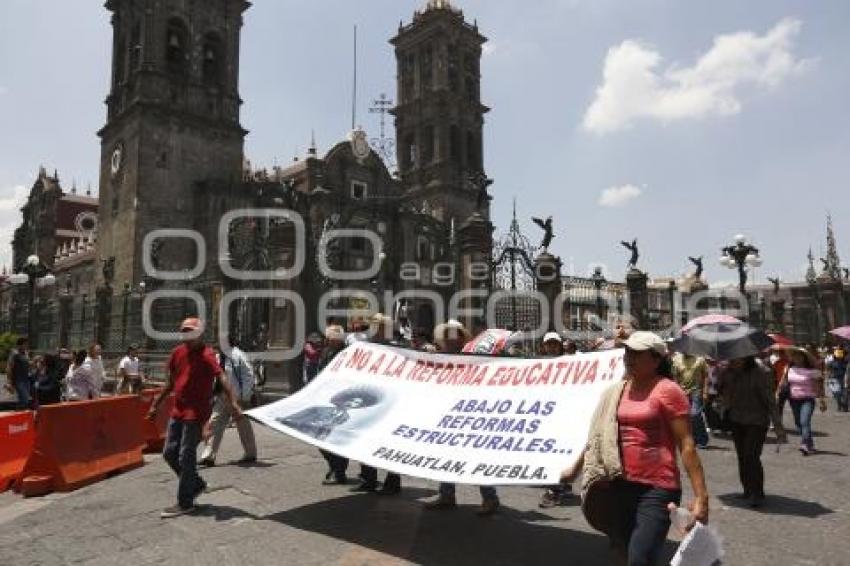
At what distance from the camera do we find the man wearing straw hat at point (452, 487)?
21.0ft

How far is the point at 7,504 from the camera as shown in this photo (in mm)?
7730

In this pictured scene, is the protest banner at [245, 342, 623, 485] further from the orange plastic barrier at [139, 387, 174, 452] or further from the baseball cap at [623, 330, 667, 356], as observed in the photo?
the orange plastic barrier at [139, 387, 174, 452]

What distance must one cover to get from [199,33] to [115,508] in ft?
125

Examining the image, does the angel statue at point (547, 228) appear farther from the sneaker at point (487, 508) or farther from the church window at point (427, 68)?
the church window at point (427, 68)

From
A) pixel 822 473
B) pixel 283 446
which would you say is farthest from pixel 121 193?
pixel 822 473

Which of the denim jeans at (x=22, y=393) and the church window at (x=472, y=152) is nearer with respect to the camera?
the denim jeans at (x=22, y=393)

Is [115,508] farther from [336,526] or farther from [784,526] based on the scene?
[784,526]

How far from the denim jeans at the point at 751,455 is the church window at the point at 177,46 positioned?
38.5m

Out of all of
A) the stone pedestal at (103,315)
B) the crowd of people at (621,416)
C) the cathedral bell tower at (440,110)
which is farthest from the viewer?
the cathedral bell tower at (440,110)

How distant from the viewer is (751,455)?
7090 millimetres

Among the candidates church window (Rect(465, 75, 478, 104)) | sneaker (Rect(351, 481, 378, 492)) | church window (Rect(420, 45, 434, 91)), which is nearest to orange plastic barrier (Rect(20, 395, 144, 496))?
sneaker (Rect(351, 481, 378, 492))

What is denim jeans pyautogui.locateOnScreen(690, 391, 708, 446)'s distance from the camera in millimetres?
10156

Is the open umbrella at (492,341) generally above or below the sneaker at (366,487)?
above
